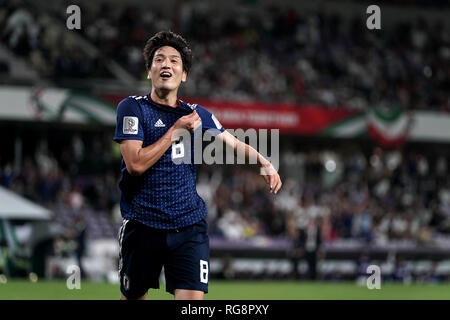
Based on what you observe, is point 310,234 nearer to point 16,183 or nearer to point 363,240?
point 363,240

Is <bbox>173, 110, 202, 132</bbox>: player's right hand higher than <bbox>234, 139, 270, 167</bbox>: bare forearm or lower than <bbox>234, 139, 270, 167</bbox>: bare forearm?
higher

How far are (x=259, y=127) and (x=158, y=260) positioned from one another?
69.2 feet

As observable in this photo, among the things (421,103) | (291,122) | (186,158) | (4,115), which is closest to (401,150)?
(421,103)

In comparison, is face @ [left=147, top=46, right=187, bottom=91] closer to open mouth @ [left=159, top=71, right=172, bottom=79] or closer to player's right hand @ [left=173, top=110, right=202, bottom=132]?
open mouth @ [left=159, top=71, right=172, bottom=79]

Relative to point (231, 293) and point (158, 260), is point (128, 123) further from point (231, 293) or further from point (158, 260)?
point (231, 293)

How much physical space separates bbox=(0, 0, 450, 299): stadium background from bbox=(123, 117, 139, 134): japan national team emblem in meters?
11.1

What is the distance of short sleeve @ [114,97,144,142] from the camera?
4.70m

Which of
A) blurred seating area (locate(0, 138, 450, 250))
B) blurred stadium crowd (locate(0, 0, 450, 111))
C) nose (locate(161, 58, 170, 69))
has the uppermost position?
blurred stadium crowd (locate(0, 0, 450, 111))

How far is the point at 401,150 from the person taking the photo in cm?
2983

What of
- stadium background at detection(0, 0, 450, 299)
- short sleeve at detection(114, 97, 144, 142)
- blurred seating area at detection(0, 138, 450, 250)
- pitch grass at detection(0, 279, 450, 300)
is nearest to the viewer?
short sleeve at detection(114, 97, 144, 142)

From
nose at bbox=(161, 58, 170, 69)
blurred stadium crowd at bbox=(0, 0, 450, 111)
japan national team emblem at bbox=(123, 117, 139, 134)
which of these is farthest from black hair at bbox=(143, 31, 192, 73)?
blurred stadium crowd at bbox=(0, 0, 450, 111)

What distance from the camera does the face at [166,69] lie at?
15.7 feet

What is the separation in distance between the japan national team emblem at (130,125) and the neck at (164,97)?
0.24 metres
